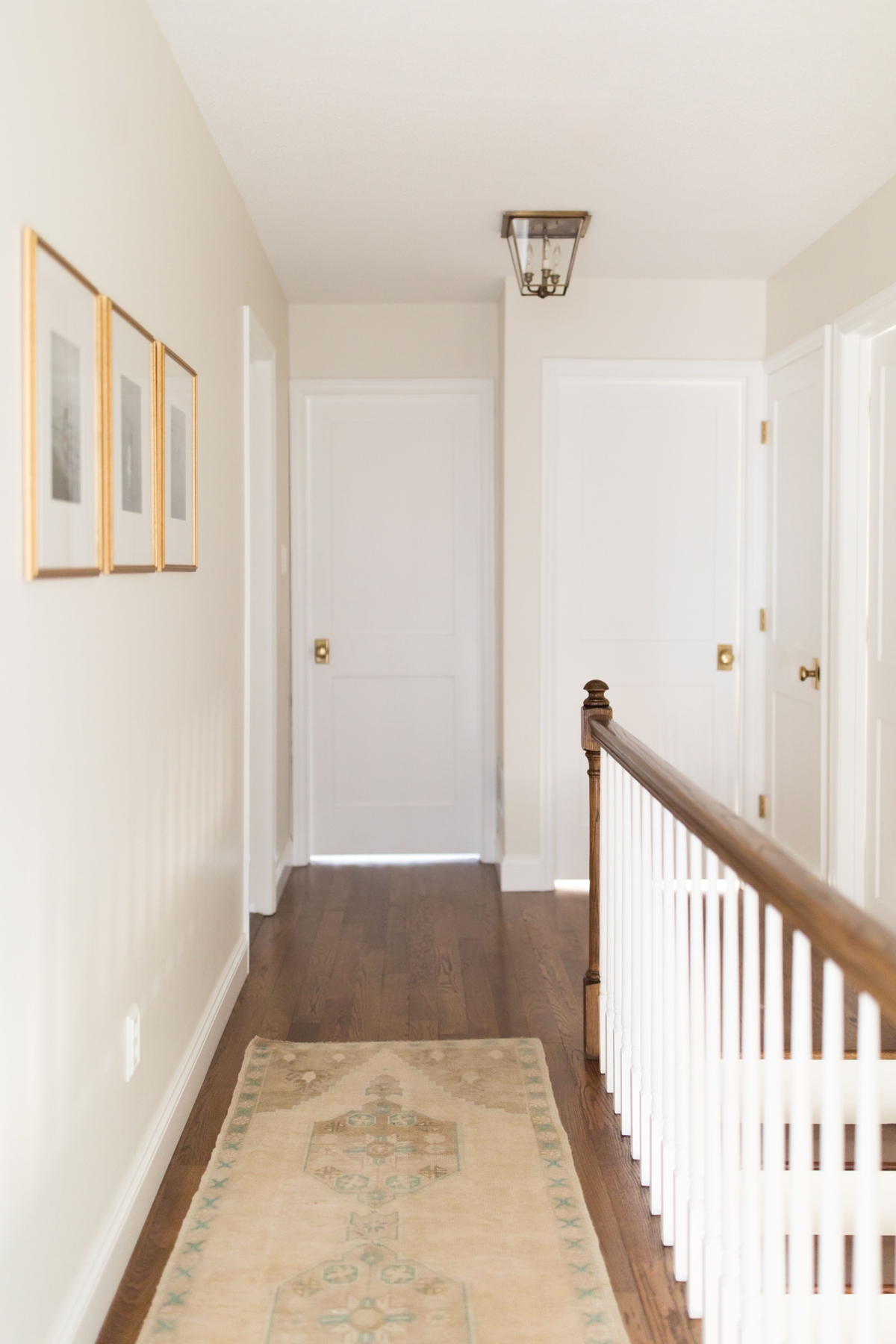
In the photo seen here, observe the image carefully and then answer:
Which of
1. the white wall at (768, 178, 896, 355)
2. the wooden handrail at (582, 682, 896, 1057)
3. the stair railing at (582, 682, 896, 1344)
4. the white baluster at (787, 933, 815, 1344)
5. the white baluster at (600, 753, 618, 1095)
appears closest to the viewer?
the wooden handrail at (582, 682, 896, 1057)

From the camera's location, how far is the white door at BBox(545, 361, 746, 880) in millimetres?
4359

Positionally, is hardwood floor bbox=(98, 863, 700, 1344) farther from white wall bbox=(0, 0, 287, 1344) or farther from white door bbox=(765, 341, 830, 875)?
white door bbox=(765, 341, 830, 875)

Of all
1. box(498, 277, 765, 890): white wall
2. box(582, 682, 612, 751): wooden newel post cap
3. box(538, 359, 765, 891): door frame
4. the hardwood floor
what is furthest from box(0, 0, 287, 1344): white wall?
box(538, 359, 765, 891): door frame

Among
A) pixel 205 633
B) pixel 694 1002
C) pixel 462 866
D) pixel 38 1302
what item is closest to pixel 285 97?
pixel 205 633

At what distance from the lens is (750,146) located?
2928mm

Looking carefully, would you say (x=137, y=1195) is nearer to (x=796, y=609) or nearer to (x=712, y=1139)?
(x=712, y=1139)

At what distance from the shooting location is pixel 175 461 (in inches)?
94.7

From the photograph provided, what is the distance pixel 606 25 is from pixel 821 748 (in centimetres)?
241

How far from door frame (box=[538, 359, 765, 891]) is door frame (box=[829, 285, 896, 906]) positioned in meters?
0.71

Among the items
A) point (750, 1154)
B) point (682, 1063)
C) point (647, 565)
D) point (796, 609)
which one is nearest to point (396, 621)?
→ point (647, 565)

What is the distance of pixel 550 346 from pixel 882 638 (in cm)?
173

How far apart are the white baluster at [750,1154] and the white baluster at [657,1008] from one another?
49 cm

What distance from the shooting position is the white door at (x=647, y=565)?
4.36 m

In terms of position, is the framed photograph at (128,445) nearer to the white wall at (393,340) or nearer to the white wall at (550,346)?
the white wall at (550,346)
